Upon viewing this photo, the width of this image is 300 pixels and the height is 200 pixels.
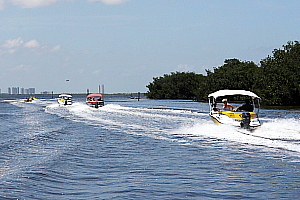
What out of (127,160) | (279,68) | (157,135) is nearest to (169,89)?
(279,68)

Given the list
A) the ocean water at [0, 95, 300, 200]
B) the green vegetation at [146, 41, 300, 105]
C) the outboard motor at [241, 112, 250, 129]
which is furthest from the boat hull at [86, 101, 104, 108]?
the ocean water at [0, 95, 300, 200]

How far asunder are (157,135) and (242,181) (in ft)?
45.3

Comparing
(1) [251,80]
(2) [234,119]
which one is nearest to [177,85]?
(1) [251,80]

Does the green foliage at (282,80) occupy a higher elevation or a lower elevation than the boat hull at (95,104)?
higher

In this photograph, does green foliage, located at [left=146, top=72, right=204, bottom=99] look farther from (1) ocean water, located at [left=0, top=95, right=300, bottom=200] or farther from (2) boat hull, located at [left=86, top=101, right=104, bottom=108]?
(1) ocean water, located at [left=0, top=95, right=300, bottom=200]

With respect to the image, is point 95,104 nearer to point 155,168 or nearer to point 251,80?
point 251,80

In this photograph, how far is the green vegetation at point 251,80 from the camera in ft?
217

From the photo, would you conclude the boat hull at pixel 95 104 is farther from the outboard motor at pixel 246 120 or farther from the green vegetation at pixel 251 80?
the outboard motor at pixel 246 120

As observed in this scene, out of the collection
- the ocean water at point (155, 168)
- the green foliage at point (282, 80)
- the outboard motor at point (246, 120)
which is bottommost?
the ocean water at point (155, 168)

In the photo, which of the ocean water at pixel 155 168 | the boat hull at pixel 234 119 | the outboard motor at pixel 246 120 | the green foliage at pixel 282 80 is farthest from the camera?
the green foliage at pixel 282 80

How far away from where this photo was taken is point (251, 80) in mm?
94312

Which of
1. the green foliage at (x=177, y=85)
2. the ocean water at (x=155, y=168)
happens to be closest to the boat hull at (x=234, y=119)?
the ocean water at (x=155, y=168)

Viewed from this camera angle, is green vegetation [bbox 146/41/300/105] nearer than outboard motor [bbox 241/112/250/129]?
No

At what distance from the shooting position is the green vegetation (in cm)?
6606
